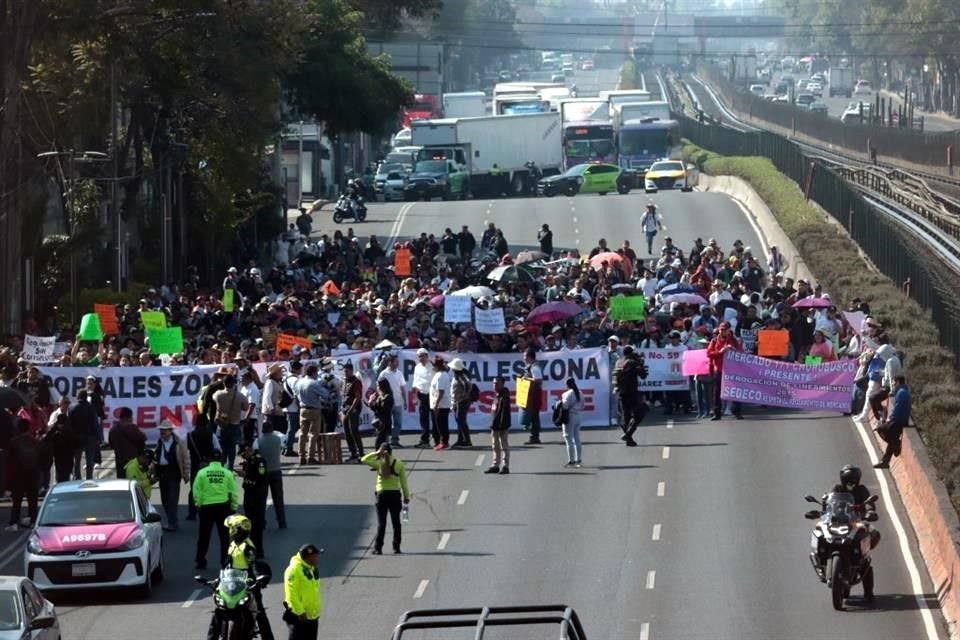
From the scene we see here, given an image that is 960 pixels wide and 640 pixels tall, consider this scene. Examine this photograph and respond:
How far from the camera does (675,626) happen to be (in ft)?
72.6

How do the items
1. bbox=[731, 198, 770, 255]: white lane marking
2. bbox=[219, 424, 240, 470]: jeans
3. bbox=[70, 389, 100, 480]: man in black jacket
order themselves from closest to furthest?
1. bbox=[70, 389, 100, 480]: man in black jacket
2. bbox=[219, 424, 240, 470]: jeans
3. bbox=[731, 198, 770, 255]: white lane marking

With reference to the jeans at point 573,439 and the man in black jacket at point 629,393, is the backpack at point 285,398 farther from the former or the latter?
the man in black jacket at point 629,393

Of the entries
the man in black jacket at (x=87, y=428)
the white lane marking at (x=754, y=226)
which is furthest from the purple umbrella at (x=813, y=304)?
the white lane marking at (x=754, y=226)

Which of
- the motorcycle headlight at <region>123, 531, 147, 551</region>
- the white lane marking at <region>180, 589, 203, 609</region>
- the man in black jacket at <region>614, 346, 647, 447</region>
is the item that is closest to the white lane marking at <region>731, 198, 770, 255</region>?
the man in black jacket at <region>614, 346, 647, 447</region>

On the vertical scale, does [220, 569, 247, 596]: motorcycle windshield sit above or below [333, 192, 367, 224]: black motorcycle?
above

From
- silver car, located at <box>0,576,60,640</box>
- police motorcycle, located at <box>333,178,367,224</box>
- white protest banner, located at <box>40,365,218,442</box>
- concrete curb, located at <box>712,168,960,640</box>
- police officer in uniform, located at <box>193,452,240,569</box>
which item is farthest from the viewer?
A: police motorcycle, located at <box>333,178,367,224</box>

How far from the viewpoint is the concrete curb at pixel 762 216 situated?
51.6m

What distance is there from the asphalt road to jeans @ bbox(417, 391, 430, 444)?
1.98 feet

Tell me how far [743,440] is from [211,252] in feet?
90.3

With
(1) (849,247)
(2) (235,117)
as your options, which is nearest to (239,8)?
(2) (235,117)

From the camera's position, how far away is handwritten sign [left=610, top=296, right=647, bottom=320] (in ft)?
125

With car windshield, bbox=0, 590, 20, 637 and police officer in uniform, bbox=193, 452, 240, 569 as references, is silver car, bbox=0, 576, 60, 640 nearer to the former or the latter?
car windshield, bbox=0, 590, 20, 637

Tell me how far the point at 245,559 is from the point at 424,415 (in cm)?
1345

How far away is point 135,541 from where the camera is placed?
938 inches
